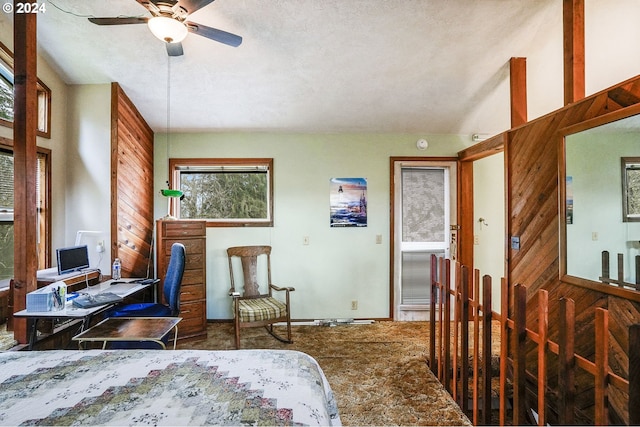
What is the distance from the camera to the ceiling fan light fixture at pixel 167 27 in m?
2.03

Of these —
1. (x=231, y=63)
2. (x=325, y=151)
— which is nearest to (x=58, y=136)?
(x=231, y=63)

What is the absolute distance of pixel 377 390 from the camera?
2594 mm

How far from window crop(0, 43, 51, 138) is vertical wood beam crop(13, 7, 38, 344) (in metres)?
0.53

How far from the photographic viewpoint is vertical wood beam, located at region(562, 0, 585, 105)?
240 centimetres

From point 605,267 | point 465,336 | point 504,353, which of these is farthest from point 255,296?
point 605,267

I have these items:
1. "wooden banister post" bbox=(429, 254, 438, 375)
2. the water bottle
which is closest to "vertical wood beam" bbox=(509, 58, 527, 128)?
"wooden banister post" bbox=(429, 254, 438, 375)

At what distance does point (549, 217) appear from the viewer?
8.52 feet

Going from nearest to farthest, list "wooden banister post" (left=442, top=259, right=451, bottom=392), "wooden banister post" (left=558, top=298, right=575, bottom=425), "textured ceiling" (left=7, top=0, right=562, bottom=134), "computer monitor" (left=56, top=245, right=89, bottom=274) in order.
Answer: "wooden banister post" (left=558, top=298, right=575, bottom=425)
"wooden banister post" (left=442, top=259, right=451, bottom=392)
"textured ceiling" (left=7, top=0, right=562, bottom=134)
"computer monitor" (left=56, top=245, right=89, bottom=274)

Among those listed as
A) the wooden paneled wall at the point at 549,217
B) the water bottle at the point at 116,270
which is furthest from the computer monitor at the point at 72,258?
the wooden paneled wall at the point at 549,217

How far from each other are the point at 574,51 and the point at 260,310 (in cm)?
347

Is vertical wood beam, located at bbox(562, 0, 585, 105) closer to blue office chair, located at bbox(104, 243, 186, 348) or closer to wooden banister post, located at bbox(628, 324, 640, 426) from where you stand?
wooden banister post, located at bbox(628, 324, 640, 426)

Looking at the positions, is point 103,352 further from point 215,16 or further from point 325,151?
point 325,151

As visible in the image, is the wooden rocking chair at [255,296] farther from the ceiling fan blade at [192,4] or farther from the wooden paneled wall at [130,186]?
the ceiling fan blade at [192,4]

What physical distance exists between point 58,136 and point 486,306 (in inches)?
163
